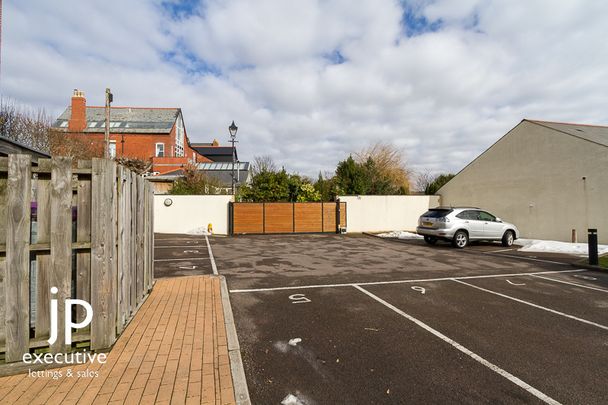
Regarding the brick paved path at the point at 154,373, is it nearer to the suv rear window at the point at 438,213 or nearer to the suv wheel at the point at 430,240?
the suv rear window at the point at 438,213

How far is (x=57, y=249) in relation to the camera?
305 centimetres

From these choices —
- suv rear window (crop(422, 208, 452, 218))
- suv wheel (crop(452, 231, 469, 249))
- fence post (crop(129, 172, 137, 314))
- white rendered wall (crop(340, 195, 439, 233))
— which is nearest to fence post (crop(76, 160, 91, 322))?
fence post (crop(129, 172, 137, 314))

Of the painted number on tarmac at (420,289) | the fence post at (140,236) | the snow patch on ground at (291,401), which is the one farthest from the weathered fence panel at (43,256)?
the painted number on tarmac at (420,289)

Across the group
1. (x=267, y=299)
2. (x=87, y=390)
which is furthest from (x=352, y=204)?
(x=87, y=390)

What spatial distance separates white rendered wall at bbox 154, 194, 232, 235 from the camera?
19.4 m

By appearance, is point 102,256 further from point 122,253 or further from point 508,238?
point 508,238

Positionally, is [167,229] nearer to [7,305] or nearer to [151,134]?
[7,305]

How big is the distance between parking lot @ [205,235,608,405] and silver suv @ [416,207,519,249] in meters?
4.49

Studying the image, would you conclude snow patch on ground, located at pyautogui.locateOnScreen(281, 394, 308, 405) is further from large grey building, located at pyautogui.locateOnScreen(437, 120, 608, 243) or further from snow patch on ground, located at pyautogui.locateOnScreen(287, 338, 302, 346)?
large grey building, located at pyautogui.locateOnScreen(437, 120, 608, 243)

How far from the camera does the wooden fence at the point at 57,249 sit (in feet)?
9.44

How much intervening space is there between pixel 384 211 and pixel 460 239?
913 centimetres

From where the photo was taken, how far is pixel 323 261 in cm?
962

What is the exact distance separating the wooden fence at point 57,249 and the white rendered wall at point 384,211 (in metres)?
18.5

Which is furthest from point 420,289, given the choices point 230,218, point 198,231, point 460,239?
point 198,231
